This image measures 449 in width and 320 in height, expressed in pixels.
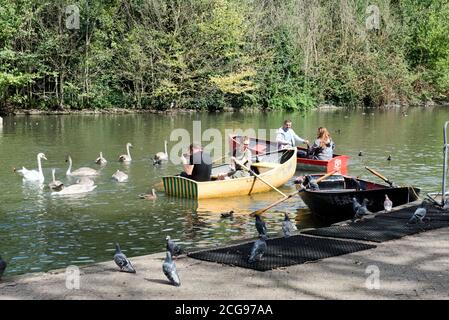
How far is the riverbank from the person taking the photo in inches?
276

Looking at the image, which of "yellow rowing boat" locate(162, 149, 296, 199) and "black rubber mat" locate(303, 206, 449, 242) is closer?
"black rubber mat" locate(303, 206, 449, 242)

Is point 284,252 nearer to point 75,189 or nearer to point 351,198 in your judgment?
point 351,198

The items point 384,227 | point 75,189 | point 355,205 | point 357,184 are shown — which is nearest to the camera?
point 384,227

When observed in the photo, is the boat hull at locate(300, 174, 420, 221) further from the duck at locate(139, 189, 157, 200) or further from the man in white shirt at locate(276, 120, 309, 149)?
the man in white shirt at locate(276, 120, 309, 149)

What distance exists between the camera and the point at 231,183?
53.1 feet

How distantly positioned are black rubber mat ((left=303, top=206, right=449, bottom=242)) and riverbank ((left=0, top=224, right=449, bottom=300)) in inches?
43.6

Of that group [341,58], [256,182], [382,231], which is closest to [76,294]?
[382,231]

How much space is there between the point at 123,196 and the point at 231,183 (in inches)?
109

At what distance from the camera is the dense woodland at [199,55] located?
42375 millimetres

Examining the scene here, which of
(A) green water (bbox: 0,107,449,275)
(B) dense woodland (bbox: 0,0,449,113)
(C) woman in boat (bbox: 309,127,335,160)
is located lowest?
(A) green water (bbox: 0,107,449,275)

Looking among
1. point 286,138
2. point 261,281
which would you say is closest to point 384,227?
point 261,281

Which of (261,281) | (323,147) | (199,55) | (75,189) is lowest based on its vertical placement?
(75,189)

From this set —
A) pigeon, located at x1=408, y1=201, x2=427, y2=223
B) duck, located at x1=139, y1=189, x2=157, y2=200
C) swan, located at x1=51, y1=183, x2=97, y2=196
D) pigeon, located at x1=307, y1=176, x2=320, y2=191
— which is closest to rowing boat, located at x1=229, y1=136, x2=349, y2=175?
pigeon, located at x1=307, y1=176, x2=320, y2=191

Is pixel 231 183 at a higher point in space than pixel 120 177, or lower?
higher
